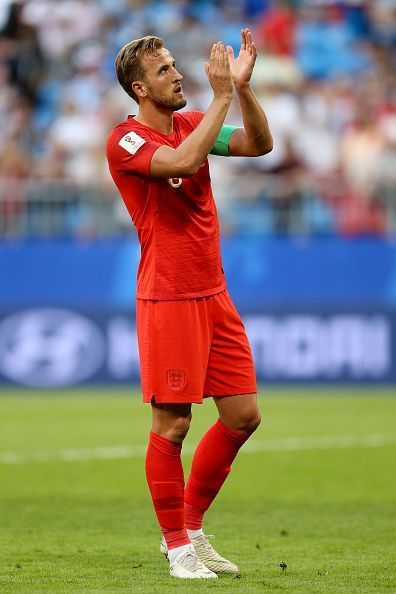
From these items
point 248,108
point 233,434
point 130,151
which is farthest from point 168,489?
point 248,108

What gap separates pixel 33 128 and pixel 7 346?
356 centimetres

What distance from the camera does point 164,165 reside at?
5.55 metres

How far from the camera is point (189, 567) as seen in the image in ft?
18.6

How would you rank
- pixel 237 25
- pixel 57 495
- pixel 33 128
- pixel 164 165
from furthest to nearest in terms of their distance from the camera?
pixel 237 25
pixel 33 128
pixel 57 495
pixel 164 165

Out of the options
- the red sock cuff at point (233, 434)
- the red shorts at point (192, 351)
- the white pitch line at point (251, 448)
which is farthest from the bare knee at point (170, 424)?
the white pitch line at point (251, 448)

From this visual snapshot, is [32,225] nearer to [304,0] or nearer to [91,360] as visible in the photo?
[91,360]

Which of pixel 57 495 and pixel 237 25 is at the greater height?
pixel 237 25

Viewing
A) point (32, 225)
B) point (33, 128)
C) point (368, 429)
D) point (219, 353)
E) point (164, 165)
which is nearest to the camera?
point (164, 165)

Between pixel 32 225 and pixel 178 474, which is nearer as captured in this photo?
Result: pixel 178 474

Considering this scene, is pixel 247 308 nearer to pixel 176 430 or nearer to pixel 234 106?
pixel 234 106

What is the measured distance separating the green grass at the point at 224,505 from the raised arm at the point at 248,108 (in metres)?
1.90

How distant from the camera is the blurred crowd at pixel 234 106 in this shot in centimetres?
1583

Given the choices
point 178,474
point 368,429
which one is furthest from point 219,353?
point 368,429

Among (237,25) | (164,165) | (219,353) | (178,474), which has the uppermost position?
(237,25)
